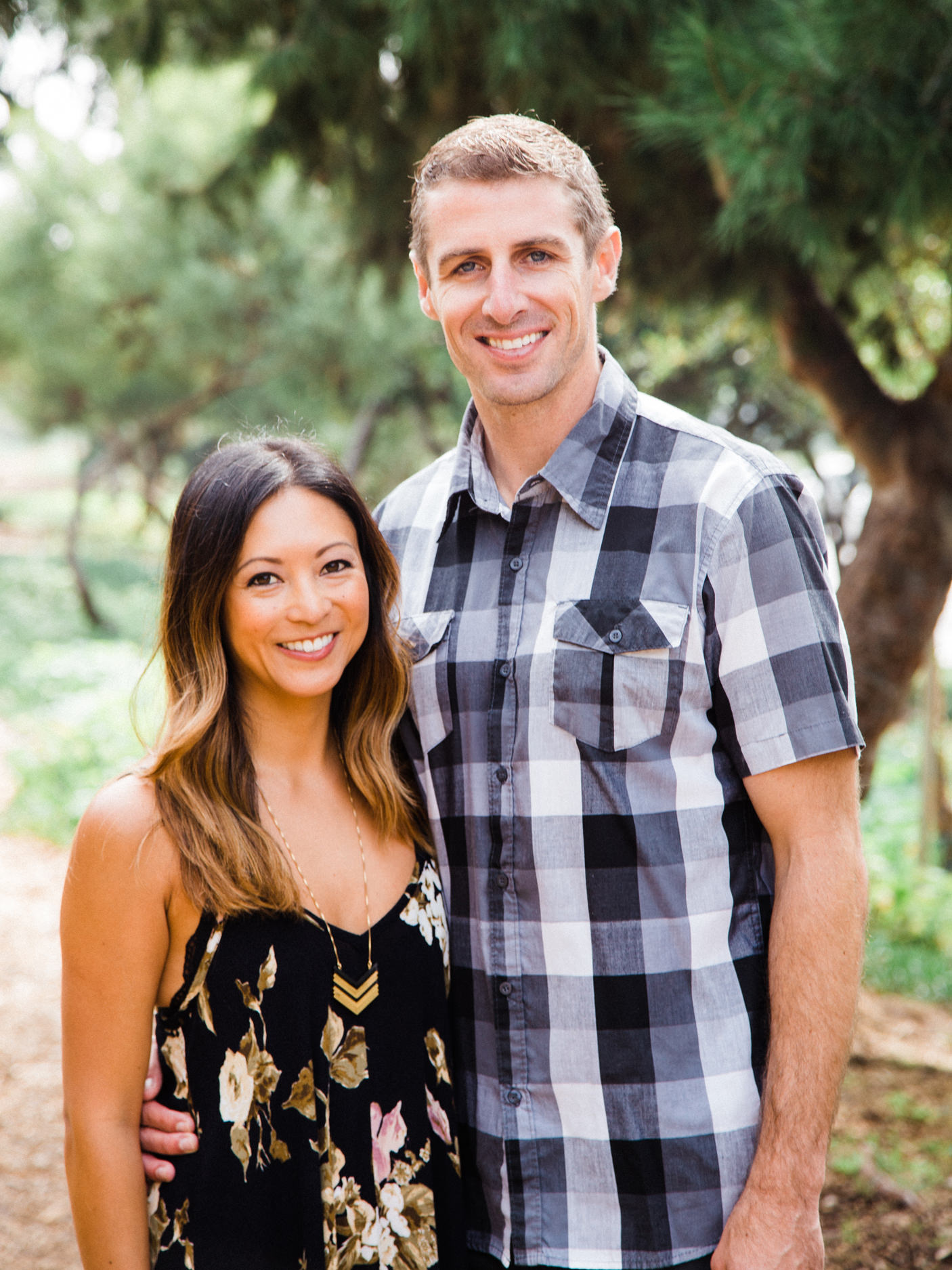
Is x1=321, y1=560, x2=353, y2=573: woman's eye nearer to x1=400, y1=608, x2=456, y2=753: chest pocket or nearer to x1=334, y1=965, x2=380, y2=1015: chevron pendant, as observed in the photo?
x1=400, y1=608, x2=456, y2=753: chest pocket

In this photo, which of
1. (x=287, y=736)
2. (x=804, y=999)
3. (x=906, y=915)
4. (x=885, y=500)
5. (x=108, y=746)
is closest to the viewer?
(x=804, y=999)

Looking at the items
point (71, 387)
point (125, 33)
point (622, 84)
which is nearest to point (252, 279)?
point (71, 387)

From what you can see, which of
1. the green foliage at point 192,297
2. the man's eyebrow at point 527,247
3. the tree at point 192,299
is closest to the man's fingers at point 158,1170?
the man's eyebrow at point 527,247

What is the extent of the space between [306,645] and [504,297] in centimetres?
70

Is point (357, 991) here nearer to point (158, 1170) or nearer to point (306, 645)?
point (158, 1170)

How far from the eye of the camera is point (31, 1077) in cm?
461

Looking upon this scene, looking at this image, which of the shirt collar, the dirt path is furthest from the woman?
the dirt path

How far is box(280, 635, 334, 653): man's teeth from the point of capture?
1968mm

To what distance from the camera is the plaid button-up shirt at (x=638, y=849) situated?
1.78 metres

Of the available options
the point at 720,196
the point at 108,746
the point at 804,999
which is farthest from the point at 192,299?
the point at 804,999

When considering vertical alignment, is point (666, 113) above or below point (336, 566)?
above

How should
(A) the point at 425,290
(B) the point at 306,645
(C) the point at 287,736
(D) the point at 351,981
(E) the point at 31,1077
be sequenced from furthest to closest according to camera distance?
(E) the point at 31,1077
(A) the point at 425,290
(C) the point at 287,736
(B) the point at 306,645
(D) the point at 351,981

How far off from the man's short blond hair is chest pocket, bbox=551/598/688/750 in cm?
71

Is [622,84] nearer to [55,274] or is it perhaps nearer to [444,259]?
[444,259]
